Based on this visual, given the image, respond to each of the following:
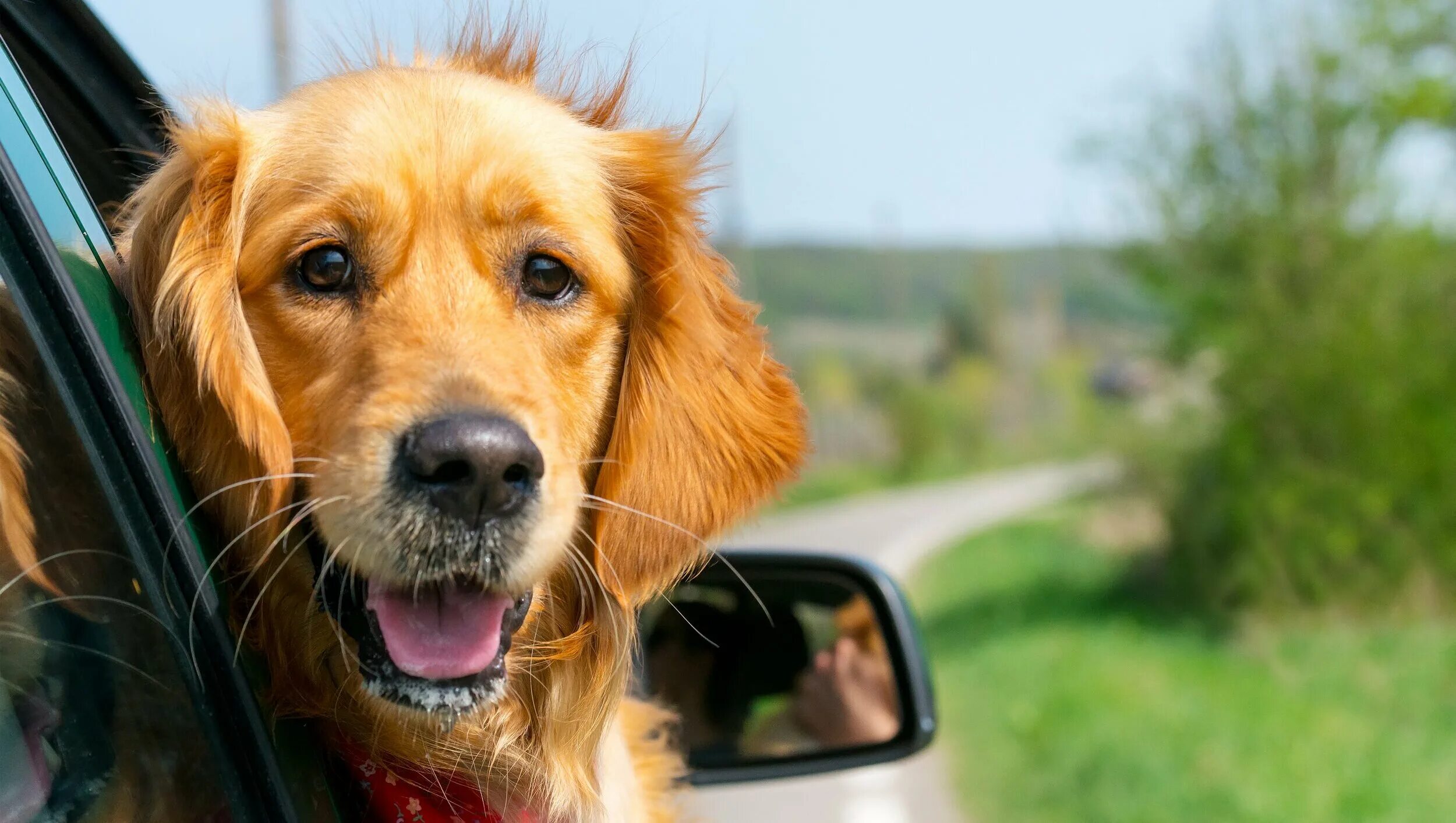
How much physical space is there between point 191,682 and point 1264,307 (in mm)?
15812

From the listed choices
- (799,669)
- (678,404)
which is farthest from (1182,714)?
(678,404)

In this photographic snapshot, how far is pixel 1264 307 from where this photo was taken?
15.7m

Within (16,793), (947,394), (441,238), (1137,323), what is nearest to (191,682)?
(16,793)

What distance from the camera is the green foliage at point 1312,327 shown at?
15516mm

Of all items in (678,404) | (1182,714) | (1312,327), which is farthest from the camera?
(1312,327)

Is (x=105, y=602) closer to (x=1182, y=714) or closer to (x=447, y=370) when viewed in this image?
(x=447, y=370)

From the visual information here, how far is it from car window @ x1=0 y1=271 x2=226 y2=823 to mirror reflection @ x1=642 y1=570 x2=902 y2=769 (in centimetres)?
205

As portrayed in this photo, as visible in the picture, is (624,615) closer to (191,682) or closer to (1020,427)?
(191,682)

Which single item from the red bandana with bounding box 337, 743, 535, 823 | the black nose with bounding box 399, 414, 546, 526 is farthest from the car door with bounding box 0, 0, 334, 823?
the black nose with bounding box 399, 414, 546, 526

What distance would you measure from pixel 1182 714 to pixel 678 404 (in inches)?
416

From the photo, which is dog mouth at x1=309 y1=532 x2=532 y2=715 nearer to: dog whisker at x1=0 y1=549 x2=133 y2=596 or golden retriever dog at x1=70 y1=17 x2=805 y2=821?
golden retriever dog at x1=70 y1=17 x2=805 y2=821

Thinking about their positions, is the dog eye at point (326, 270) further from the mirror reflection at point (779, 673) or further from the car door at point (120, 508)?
the mirror reflection at point (779, 673)

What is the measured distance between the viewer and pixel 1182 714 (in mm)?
11891

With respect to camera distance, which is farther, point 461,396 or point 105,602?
point 461,396
